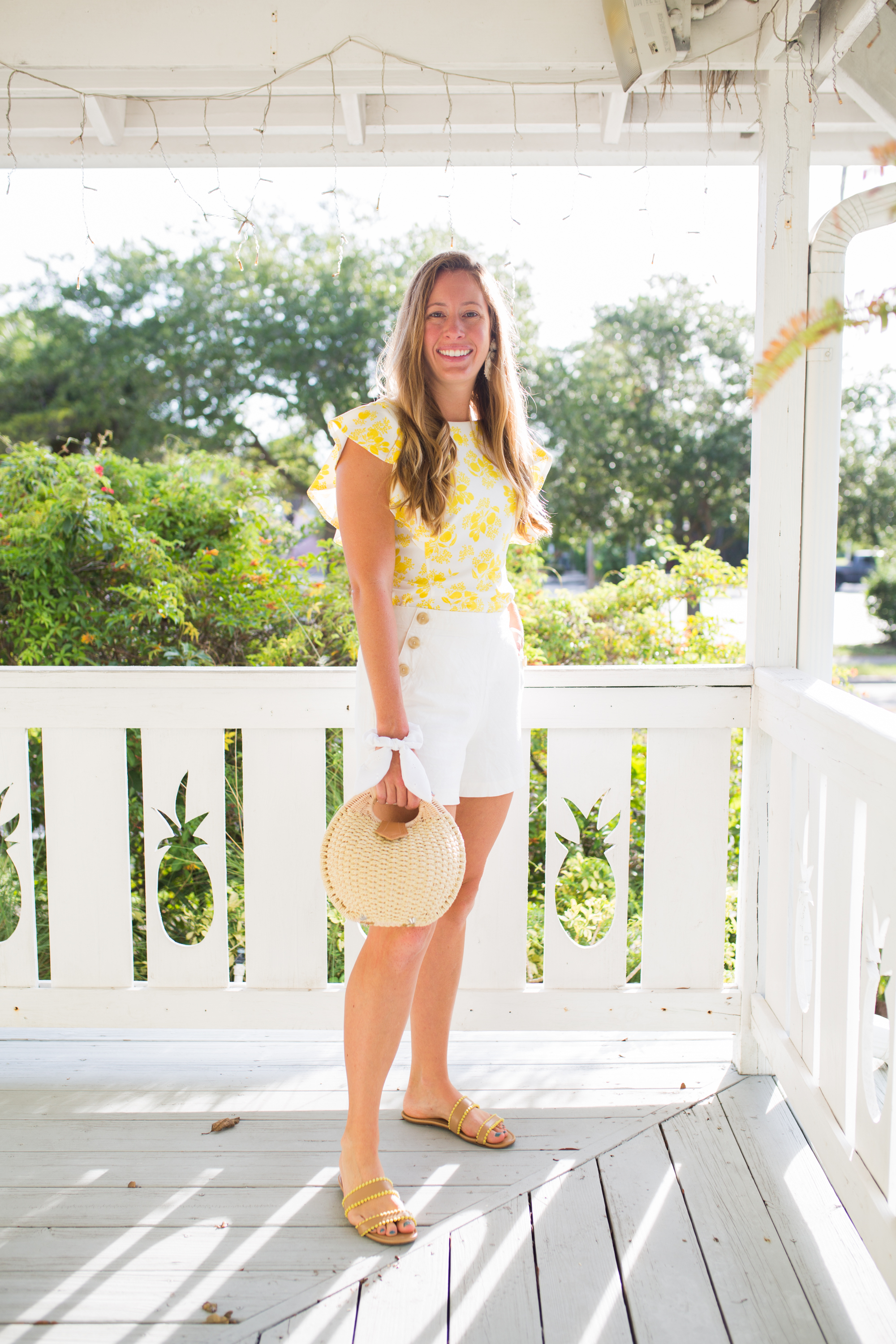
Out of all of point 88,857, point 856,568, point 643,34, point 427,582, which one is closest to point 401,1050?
point 88,857

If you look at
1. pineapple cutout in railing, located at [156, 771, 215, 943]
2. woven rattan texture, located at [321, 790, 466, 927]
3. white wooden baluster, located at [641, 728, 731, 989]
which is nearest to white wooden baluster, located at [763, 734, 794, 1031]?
white wooden baluster, located at [641, 728, 731, 989]

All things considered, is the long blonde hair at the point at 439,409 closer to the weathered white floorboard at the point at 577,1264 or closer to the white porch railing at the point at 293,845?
the white porch railing at the point at 293,845

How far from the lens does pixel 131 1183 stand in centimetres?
185

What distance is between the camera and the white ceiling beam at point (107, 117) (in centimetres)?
210

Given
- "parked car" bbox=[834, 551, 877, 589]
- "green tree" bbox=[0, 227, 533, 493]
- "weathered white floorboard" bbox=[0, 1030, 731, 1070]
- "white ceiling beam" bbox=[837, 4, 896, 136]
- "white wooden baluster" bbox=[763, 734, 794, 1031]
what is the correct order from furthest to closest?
"parked car" bbox=[834, 551, 877, 589] → "green tree" bbox=[0, 227, 533, 493] → "weathered white floorboard" bbox=[0, 1030, 731, 1070] → "white wooden baluster" bbox=[763, 734, 794, 1031] → "white ceiling beam" bbox=[837, 4, 896, 136]

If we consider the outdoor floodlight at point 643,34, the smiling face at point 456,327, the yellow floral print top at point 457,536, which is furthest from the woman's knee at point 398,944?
the outdoor floodlight at point 643,34

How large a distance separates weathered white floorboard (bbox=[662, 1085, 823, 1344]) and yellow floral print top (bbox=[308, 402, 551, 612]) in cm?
117

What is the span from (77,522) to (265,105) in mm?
1466

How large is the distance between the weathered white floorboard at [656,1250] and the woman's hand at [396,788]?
857 millimetres

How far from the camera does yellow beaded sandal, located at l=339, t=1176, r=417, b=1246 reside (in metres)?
1.66

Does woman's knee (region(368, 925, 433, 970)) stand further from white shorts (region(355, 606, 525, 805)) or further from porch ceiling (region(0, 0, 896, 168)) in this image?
porch ceiling (region(0, 0, 896, 168))

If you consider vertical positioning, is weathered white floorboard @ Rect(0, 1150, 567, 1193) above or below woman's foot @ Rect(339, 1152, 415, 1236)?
below

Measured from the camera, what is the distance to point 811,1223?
172 cm

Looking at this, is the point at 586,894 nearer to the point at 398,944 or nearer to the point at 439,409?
the point at 398,944
